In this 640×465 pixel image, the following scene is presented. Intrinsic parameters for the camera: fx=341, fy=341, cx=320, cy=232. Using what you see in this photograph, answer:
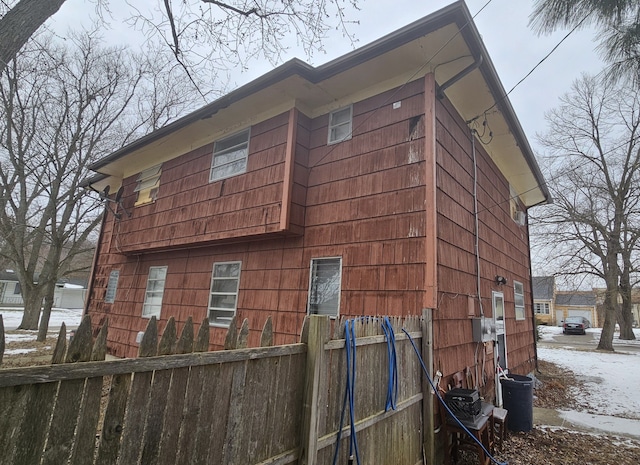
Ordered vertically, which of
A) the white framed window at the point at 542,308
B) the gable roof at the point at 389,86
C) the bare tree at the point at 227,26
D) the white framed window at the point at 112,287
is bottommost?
the white framed window at the point at 112,287

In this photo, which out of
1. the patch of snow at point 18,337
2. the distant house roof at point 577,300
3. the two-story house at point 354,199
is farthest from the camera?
the distant house roof at point 577,300

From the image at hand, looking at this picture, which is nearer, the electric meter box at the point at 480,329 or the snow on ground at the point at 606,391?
the electric meter box at the point at 480,329

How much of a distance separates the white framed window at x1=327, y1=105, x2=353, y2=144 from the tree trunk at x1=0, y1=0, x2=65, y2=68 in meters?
3.93

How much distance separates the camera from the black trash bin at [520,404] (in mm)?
5027

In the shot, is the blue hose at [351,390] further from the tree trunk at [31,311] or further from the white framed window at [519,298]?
the tree trunk at [31,311]

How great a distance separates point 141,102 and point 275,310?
15.1m

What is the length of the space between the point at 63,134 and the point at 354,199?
48.7ft

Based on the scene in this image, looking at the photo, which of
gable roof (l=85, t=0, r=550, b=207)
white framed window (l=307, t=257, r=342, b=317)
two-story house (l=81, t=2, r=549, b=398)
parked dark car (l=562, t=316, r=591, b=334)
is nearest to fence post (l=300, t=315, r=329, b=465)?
two-story house (l=81, t=2, r=549, b=398)

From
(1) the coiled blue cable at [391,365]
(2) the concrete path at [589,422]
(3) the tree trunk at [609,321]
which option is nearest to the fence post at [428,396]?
(1) the coiled blue cable at [391,365]

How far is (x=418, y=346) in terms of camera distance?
382 centimetres

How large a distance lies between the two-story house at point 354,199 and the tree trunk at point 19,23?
290cm

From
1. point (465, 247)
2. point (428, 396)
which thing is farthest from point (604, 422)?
point (428, 396)

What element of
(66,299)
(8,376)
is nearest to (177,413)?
(8,376)

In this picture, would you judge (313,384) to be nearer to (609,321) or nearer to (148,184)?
(148,184)
